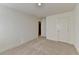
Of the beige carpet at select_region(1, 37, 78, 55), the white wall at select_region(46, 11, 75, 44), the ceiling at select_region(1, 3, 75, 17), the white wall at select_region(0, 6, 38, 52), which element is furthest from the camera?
the white wall at select_region(46, 11, 75, 44)

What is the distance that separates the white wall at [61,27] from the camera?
5.37m

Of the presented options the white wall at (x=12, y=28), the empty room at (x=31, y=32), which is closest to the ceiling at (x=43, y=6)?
the empty room at (x=31, y=32)

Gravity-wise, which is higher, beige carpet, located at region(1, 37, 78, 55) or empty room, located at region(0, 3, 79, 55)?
empty room, located at region(0, 3, 79, 55)

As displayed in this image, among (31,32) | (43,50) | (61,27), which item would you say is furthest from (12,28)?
(61,27)

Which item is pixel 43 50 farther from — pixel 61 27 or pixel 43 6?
pixel 61 27

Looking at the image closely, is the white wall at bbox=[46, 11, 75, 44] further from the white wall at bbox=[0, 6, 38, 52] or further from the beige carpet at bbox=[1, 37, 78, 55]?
the white wall at bbox=[0, 6, 38, 52]

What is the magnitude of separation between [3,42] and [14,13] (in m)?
1.59

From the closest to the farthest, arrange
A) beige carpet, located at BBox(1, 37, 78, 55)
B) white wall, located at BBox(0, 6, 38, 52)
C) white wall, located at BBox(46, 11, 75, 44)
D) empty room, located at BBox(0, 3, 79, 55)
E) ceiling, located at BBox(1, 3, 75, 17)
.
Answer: ceiling, located at BBox(1, 3, 75, 17) → beige carpet, located at BBox(1, 37, 78, 55) → empty room, located at BBox(0, 3, 79, 55) → white wall, located at BBox(0, 6, 38, 52) → white wall, located at BBox(46, 11, 75, 44)

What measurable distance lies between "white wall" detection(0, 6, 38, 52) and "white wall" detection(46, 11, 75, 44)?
6.20 feet

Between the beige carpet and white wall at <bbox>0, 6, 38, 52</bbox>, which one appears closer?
the beige carpet

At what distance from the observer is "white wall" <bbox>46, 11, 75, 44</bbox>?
5371mm

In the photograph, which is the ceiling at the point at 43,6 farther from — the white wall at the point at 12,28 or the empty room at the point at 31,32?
the white wall at the point at 12,28

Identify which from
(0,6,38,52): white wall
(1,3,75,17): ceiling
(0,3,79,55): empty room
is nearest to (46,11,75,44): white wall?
(0,3,79,55): empty room

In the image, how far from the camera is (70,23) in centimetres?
541
